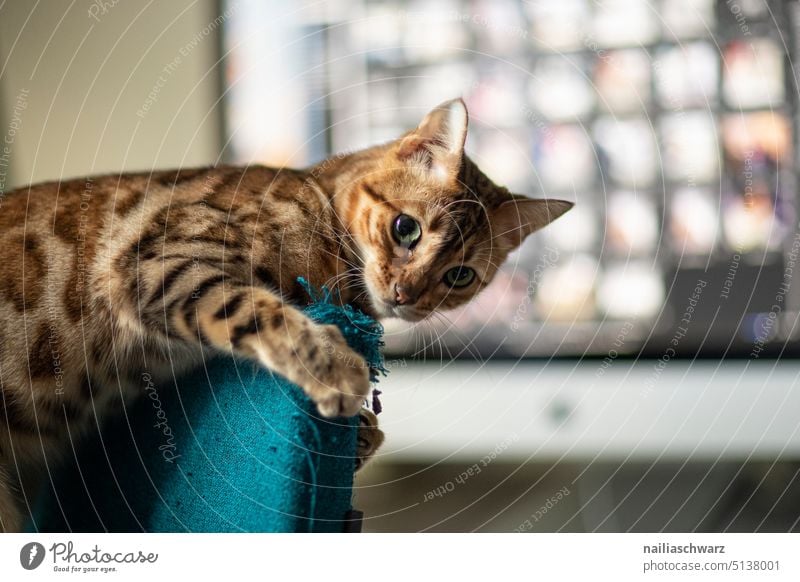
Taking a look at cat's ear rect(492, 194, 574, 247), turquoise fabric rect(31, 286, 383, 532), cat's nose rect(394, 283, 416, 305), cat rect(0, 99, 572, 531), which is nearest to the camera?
turquoise fabric rect(31, 286, 383, 532)

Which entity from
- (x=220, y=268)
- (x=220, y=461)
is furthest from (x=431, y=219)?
(x=220, y=461)

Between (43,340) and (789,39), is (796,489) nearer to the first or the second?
(789,39)

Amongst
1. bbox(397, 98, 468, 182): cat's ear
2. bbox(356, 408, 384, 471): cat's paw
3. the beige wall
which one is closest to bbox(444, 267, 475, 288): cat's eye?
bbox(397, 98, 468, 182): cat's ear

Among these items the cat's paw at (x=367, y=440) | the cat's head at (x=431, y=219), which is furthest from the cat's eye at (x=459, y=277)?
the cat's paw at (x=367, y=440)

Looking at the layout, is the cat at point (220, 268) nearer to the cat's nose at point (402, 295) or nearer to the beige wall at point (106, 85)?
the cat's nose at point (402, 295)

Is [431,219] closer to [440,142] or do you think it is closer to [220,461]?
[440,142]

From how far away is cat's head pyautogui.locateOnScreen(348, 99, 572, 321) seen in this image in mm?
856

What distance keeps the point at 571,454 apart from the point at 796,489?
49 centimetres

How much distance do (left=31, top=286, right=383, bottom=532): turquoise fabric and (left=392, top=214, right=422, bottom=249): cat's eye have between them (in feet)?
0.46

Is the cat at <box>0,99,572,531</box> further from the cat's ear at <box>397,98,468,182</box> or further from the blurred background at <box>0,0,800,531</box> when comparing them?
the blurred background at <box>0,0,800,531</box>

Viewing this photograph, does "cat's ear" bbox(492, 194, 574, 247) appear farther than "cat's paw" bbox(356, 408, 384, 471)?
Yes

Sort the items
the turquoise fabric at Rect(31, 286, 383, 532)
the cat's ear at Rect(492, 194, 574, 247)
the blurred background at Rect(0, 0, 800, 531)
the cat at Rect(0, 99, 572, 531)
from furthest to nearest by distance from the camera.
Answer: the blurred background at Rect(0, 0, 800, 531) → the cat's ear at Rect(492, 194, 574, 247) → the cat at Rect(0, 99, 572, 531) → the turquoise fabric at Rect(31, 286, 383, 532)

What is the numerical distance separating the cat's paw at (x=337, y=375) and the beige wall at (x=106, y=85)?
0.56 meters

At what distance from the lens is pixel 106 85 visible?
1.11 meters
